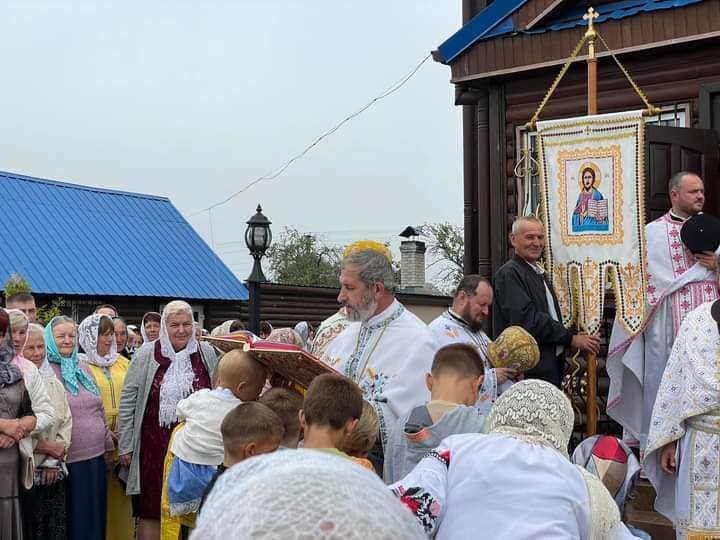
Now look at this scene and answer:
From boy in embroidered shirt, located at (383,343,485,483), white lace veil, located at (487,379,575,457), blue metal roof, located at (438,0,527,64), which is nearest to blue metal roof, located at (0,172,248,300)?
blue metal roof, located at (438,0,527,64)

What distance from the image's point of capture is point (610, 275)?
5.95 m

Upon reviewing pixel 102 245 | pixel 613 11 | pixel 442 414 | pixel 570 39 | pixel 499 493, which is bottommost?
pixel 499 493

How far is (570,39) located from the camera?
8.12 m

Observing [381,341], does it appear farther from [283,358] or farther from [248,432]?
[248,432]

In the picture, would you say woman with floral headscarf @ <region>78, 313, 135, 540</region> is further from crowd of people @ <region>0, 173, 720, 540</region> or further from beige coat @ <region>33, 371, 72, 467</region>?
beige coat @ <region>33, 371, 72, 467</region>

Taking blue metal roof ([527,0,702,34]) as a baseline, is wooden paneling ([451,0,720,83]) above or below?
below

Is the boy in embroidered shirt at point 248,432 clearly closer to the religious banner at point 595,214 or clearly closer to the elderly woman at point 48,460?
the elderly woman at point 48,460

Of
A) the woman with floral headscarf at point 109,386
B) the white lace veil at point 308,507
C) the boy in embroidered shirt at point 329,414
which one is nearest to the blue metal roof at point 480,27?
→ the woman with floral headscarf at point 109,386

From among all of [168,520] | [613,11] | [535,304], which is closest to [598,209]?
[535,304]

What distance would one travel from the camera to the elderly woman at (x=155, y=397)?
20.4 feet

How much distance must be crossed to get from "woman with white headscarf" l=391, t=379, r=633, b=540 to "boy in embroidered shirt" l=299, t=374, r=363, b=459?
54 centimetres

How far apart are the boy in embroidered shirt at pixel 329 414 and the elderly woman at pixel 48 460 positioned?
3.07m

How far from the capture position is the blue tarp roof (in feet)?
26.4

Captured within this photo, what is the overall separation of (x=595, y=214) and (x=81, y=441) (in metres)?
3.65
